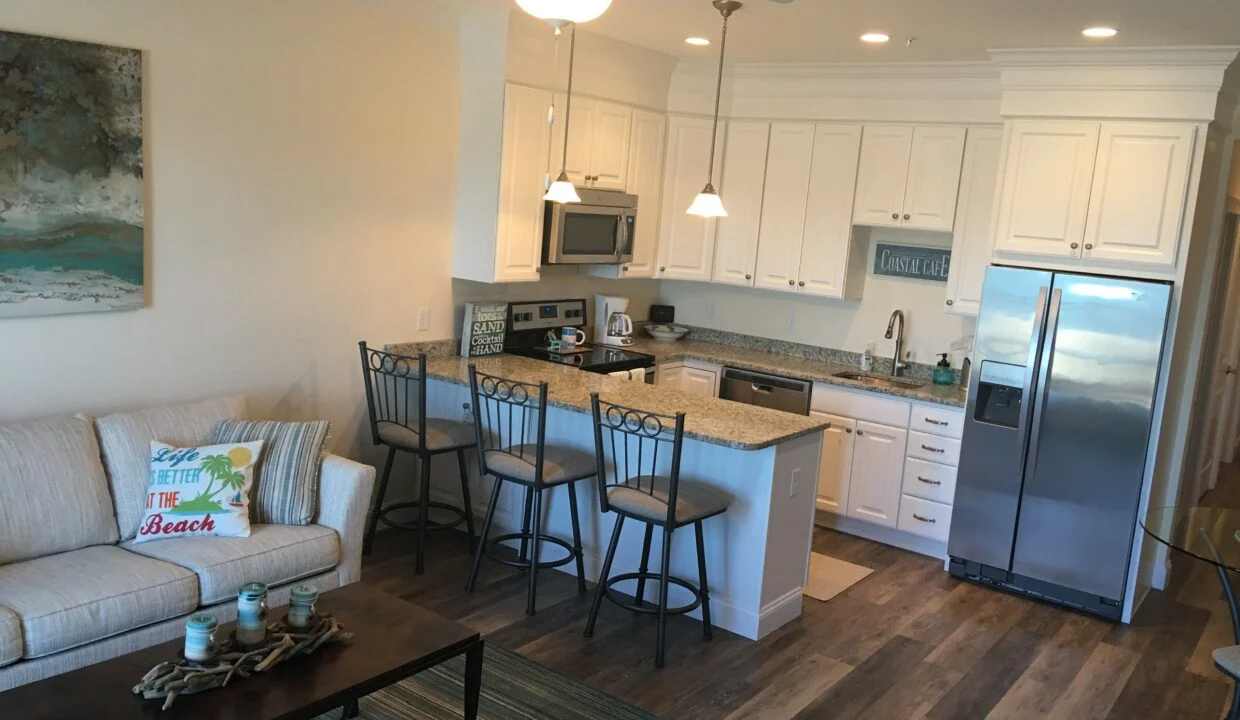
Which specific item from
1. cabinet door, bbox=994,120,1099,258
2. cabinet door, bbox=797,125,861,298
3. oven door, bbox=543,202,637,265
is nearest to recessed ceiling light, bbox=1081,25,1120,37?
cabinet door, bbox=994,120,1099,258

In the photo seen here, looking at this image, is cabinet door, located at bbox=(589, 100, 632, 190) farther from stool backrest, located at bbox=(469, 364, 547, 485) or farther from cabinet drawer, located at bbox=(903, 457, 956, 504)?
cabinet drawer, located at bbox=(903, 457, 956, 504)

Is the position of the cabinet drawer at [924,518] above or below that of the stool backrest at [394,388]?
below

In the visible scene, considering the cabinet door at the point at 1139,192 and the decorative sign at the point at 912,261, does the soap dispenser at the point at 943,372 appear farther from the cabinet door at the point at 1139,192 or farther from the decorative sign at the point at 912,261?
the cabinet door at the point at 1139,192

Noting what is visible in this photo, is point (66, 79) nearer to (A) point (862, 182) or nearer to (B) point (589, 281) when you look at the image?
(B) point (589, 281)

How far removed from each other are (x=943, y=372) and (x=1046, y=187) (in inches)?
47.1

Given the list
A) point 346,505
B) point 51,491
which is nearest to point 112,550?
point 51,491

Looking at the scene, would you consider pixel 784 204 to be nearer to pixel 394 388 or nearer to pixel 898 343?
pixel 898 343

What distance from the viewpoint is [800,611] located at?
425cm

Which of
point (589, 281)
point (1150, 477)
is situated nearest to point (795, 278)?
point (589, 281)

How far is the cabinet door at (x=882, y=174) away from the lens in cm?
528

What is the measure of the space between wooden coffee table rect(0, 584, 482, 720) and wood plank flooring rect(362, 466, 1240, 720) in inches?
34.5

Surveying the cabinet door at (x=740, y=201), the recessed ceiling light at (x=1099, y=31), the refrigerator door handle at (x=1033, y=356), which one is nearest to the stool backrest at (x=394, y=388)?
the cabinet door at (x=740, y=201)

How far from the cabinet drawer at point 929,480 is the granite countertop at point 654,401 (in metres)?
0.96

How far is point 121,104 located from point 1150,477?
452cm
